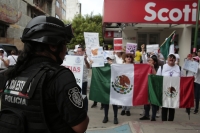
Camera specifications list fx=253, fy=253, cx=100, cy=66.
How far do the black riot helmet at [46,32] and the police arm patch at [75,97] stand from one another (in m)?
0.34

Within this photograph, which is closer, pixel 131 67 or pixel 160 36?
pixel 131 67

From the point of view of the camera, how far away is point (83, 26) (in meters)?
45.1

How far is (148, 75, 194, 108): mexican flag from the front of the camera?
625cm

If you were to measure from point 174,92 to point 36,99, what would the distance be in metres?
5.26

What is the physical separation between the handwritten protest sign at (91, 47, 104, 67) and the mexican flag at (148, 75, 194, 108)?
64.0 inches

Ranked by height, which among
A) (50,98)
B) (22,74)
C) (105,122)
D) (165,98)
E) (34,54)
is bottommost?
(105,122)

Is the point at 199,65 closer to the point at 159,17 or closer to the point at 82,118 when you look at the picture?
the point at 159,17

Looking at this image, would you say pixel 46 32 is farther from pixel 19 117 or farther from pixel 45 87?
pixel 19 117

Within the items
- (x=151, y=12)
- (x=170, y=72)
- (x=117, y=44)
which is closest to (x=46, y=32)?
(x=170, y=72)

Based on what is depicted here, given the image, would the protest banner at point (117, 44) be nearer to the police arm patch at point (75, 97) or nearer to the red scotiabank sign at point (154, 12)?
the red scotiabank sign at point (154, 12)

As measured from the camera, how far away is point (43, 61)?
5.59 ft

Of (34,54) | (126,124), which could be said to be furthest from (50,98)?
(126,124)

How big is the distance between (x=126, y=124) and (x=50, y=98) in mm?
4562

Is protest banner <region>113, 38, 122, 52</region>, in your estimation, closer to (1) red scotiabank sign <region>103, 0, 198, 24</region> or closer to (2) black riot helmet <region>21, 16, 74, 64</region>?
(1) red scotiabank sign <region>103, 0, 198, 24</region>
